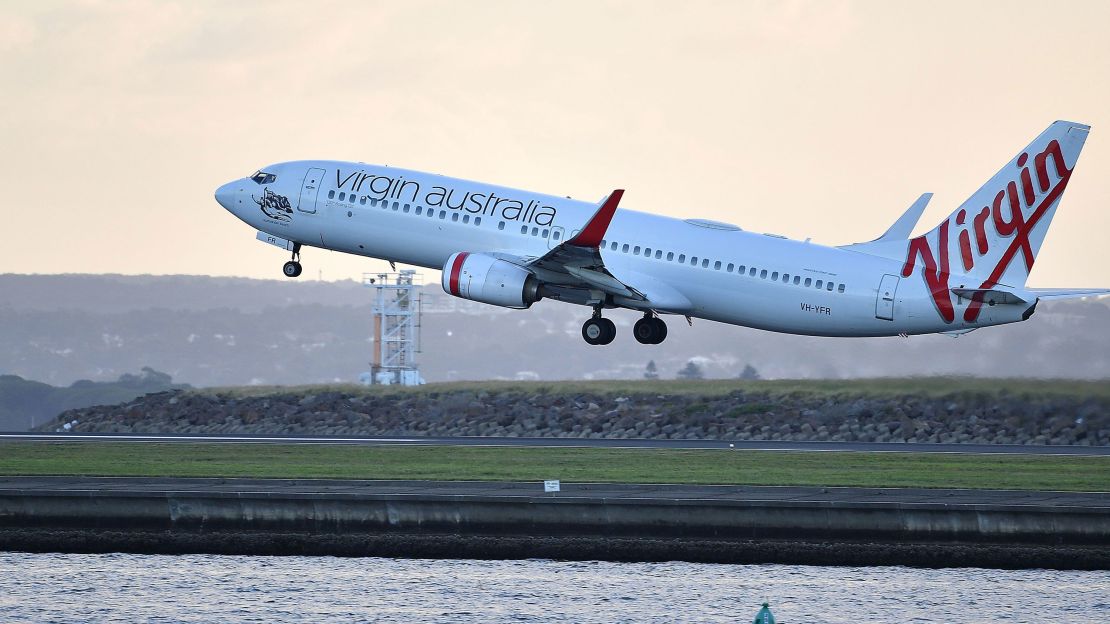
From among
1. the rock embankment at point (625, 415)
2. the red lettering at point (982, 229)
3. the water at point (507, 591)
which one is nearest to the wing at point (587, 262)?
the rock embankment at point (625, 415)

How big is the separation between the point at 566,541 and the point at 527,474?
6.76 m

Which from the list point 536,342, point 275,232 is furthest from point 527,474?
point 536,342

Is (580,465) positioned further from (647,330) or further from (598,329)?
(647,330)

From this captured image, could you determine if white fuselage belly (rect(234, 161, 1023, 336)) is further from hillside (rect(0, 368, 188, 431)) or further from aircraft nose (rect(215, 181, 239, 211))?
hillside (rect(0, 368, 188, 431))

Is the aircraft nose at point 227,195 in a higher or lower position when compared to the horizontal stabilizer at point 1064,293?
higher

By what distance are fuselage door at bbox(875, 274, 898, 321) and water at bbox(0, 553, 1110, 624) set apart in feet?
51.5

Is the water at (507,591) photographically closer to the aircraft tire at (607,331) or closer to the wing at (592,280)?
the wing at (592,280)

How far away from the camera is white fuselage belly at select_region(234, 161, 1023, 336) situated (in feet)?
167

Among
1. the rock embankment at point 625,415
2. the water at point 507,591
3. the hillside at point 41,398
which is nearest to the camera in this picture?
the water at point 507,591

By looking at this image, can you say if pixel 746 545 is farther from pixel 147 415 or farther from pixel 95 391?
pixel 95 391

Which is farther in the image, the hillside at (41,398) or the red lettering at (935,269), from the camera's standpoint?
the hillside at (41,398)

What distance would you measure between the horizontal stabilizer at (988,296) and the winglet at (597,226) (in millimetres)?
9927

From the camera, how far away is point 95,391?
128 metres

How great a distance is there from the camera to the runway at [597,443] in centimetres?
5172
